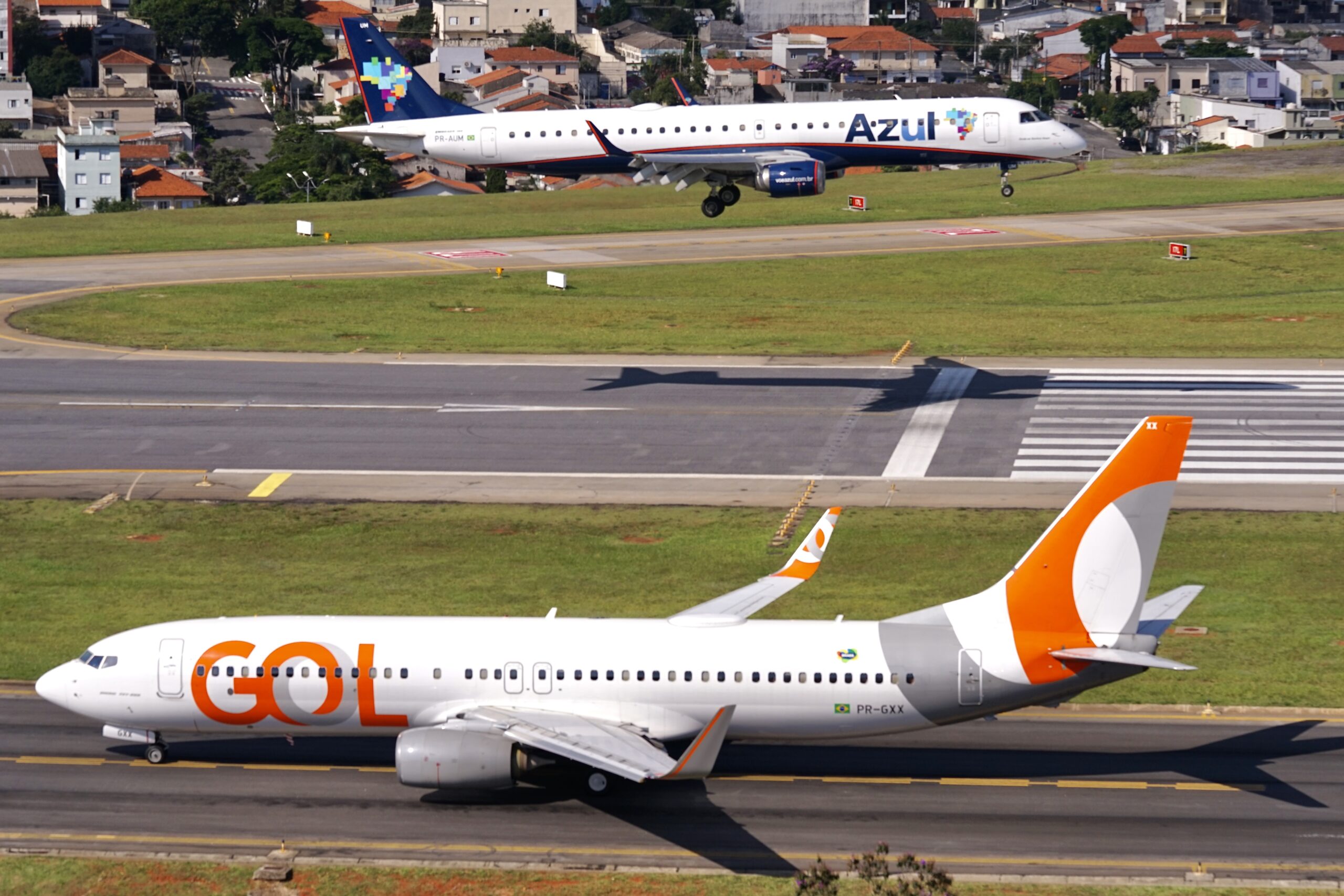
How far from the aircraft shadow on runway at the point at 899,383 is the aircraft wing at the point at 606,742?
39.8 meters

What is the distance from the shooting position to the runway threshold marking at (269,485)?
60.4m

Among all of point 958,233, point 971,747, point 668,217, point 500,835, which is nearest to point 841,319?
point 958,233

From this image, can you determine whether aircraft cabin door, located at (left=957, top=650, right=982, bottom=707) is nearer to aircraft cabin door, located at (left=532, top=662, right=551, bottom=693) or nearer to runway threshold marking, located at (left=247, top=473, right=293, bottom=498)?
aircraft cabin door, located at (left=532, top=662, right=551, bottom=693)

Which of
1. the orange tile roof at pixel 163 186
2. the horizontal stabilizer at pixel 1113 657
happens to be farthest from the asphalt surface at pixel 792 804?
the orange tile roof at pixel 163 186

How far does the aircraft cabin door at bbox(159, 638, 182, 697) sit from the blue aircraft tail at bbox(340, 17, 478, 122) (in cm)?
5654

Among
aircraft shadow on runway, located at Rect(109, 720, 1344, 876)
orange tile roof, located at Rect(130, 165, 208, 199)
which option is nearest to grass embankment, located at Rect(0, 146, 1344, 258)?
orange tile roof, located at Rect(130, 165, 208, 199)

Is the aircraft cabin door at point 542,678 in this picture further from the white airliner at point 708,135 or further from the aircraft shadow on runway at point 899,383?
the white airliner at point 708,135

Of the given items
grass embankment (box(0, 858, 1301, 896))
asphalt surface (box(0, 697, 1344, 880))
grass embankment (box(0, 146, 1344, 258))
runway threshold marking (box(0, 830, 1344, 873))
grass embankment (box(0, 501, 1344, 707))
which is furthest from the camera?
grass embankment (box(0, 146, 1344, 258))

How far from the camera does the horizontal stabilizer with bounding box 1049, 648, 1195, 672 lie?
3269cm

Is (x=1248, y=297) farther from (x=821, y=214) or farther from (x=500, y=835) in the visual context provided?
(x=500, y=835)

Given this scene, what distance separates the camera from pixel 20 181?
190875mm

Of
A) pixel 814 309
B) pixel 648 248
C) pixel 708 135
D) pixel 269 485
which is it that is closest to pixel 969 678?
pixel 269 485

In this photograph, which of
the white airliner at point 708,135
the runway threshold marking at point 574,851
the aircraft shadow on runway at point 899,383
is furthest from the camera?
the white airliner at point 708,135

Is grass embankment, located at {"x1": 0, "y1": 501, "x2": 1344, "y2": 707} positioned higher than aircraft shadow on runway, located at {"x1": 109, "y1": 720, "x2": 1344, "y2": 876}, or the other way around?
grass embankment, located at {"x1": 0, "y1": 501, "x2": 1344, "y2": 707}
